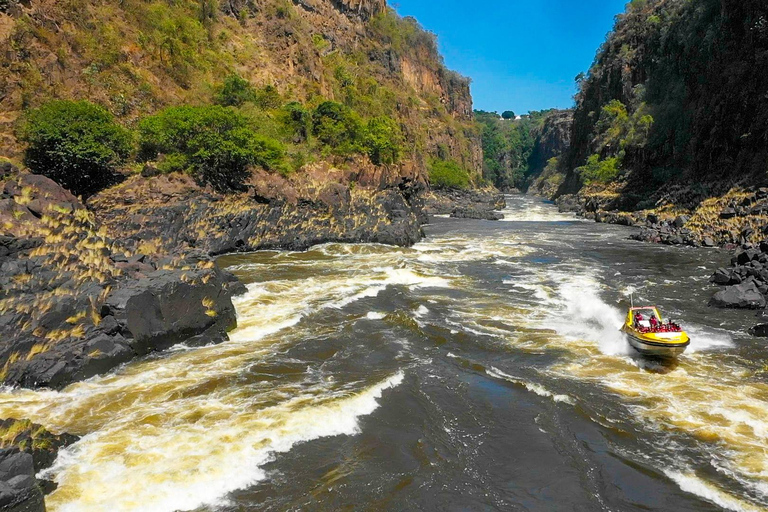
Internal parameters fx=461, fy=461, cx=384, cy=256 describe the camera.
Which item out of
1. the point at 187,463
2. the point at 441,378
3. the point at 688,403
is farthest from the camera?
the point at 441,378

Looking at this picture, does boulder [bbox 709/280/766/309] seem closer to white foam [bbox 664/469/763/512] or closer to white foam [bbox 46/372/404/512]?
white foam [bbox 664/469/763/512]

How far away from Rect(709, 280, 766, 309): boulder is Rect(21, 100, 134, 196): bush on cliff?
33356mm

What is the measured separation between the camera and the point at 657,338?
1223 cm

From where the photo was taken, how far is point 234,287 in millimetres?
19156

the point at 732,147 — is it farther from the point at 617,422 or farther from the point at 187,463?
the point at 187,463

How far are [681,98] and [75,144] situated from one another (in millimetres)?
65860

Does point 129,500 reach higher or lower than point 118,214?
lower

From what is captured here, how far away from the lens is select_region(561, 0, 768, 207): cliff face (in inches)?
1624

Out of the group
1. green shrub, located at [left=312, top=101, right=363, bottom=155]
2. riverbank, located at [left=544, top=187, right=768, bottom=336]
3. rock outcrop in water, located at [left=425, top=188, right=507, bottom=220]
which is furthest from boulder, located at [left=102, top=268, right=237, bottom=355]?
rock outcrop in water, located at [left=425, top=188, right=507, bottom=220]

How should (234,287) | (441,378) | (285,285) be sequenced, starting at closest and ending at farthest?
1. (441,378)
2. (234,287)
3. (285,285)

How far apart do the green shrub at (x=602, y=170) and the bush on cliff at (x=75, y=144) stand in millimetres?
66437

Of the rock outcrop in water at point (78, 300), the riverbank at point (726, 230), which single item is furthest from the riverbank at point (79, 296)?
the riverbank at point (726, 230)

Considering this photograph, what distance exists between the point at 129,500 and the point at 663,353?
40.9ft

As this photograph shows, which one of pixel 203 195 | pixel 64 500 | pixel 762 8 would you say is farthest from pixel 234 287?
pixel 762 8
